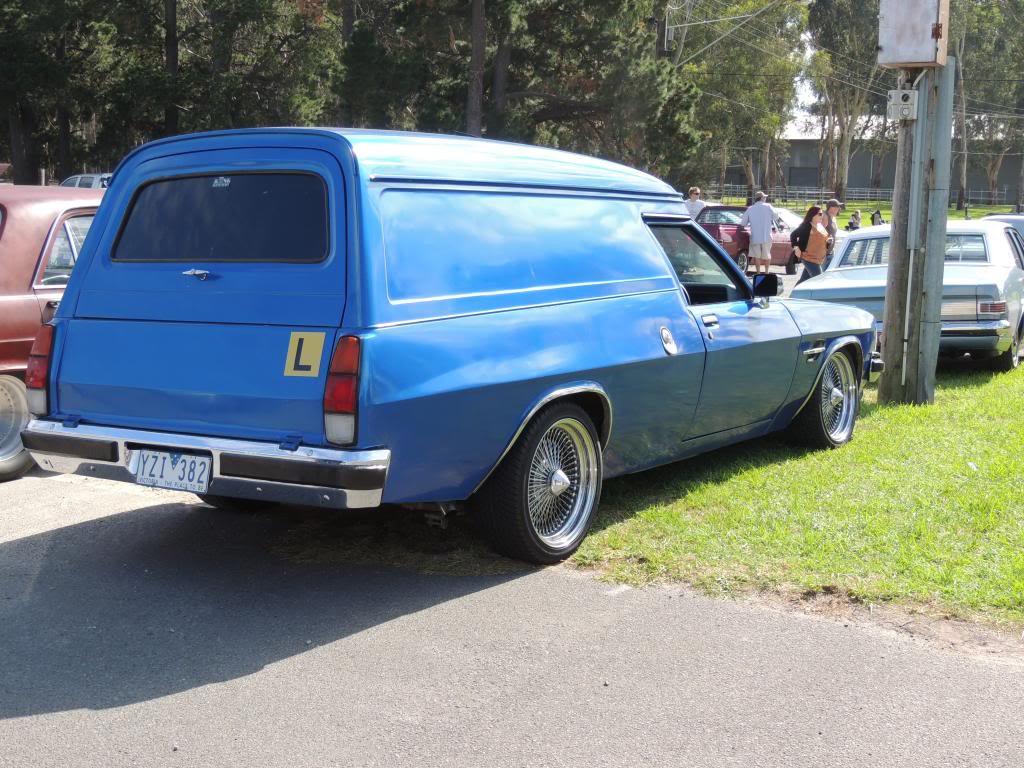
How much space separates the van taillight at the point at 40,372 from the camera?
17.0 ft

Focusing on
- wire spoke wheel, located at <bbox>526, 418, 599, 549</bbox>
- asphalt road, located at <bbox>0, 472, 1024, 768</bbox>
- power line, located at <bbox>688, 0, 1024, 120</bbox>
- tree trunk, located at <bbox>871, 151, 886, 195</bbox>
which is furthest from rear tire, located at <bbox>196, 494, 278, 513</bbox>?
tree trunk, located at <bbox>871, 151, 886, 195</bbox>

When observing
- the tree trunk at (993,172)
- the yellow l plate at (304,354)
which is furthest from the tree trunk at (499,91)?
the tree trunk at (993,172)

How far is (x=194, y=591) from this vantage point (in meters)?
5.05

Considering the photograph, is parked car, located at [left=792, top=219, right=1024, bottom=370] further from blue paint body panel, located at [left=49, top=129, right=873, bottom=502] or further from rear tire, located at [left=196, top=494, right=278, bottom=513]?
rear tire, located at [left=196, top=494, right=278, bottom=513]

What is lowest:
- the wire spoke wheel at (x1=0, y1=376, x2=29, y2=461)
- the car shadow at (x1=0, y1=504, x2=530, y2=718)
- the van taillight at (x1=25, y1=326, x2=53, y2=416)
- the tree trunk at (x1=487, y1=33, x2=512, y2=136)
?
the car shadow at (x1=0, y1=504, x2=530, y2=718)

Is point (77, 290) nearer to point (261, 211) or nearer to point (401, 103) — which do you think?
point (261, 211)

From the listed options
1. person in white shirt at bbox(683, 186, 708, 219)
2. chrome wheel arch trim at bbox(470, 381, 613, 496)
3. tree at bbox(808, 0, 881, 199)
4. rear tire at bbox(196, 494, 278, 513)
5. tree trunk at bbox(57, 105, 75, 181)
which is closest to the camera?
chrome wheel arch trim at bbox(470, 381, 613, 496)

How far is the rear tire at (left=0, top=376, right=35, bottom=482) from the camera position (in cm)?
729

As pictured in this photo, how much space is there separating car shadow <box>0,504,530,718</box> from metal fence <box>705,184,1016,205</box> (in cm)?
6933

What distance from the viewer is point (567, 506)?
18.3 ft

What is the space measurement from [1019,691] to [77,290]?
425 cm

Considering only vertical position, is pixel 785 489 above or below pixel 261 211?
below

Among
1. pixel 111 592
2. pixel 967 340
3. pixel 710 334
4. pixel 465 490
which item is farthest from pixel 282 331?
pixel 967 340

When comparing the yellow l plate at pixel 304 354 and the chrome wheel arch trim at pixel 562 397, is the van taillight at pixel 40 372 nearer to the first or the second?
the yellow l plate at pixel 304 354
